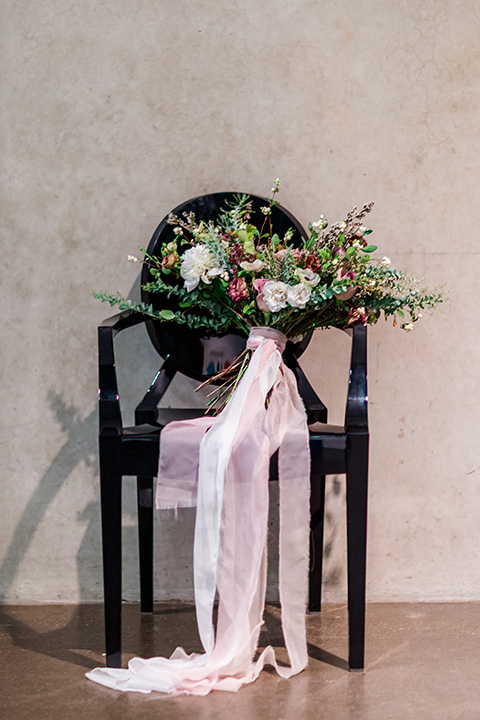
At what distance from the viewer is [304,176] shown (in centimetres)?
232

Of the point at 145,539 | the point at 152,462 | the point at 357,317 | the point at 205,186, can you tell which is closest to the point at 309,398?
the point at 357,317

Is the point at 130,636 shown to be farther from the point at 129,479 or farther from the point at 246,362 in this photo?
the point at 246,362

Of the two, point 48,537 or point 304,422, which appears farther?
point 48,537

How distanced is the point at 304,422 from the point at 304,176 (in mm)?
959

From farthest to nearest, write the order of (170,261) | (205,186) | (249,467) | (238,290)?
(205,186) < (170,261) < (238,290) < (249,467)

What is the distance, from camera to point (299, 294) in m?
1.72

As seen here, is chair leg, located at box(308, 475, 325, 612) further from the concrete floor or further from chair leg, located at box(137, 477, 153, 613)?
chair leg, located at box(137, 477, 153, 613)

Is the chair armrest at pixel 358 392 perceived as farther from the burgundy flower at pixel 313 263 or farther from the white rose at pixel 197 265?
the white rose at pixel 197 265

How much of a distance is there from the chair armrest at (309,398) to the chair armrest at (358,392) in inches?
9.6

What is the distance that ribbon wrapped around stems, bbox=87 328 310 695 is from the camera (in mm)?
1673

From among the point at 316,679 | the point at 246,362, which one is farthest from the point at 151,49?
the point at 316,679

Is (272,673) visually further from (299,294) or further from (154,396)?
(299,294)

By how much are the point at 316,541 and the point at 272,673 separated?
523 mm

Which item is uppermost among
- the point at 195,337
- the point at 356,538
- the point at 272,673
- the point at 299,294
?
the point at 299,294
